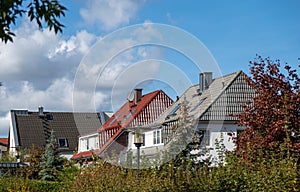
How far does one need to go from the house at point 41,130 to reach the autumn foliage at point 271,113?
39.3 meters

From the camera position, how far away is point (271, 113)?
47.6 ft

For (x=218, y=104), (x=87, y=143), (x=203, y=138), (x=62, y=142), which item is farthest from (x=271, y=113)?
(x=62, y=142)

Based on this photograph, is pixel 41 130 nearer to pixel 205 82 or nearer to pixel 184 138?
pixel 205 82

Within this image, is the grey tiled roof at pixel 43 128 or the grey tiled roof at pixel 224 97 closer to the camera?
the grey tiled roof at pixel 224 97

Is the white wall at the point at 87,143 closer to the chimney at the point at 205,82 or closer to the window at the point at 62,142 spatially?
the chimney at the point at 205,82

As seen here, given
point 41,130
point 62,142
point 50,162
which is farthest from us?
point 41,130

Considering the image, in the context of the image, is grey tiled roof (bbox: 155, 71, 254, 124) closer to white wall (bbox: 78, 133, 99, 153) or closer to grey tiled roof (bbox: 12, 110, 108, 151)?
white wall (bbox: 78, 133, 99, 153)

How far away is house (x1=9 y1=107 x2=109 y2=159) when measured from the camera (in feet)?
177

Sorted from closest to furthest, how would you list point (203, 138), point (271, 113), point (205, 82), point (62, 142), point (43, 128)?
point (271, 113), point (203, 138), point (205, 82), point (62, 142), point (43, 128)

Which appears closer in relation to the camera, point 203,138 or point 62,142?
point 203,138

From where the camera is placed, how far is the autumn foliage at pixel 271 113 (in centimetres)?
1384

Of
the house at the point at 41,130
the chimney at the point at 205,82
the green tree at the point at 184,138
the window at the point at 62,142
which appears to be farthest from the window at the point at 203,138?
the house at the point at 41,130

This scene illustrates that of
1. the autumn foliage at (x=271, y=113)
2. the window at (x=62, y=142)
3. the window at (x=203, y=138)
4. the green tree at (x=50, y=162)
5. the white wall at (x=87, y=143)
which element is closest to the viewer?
the autumn foliage at (x=271, y=113)

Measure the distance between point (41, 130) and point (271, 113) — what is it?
43.8 meters
